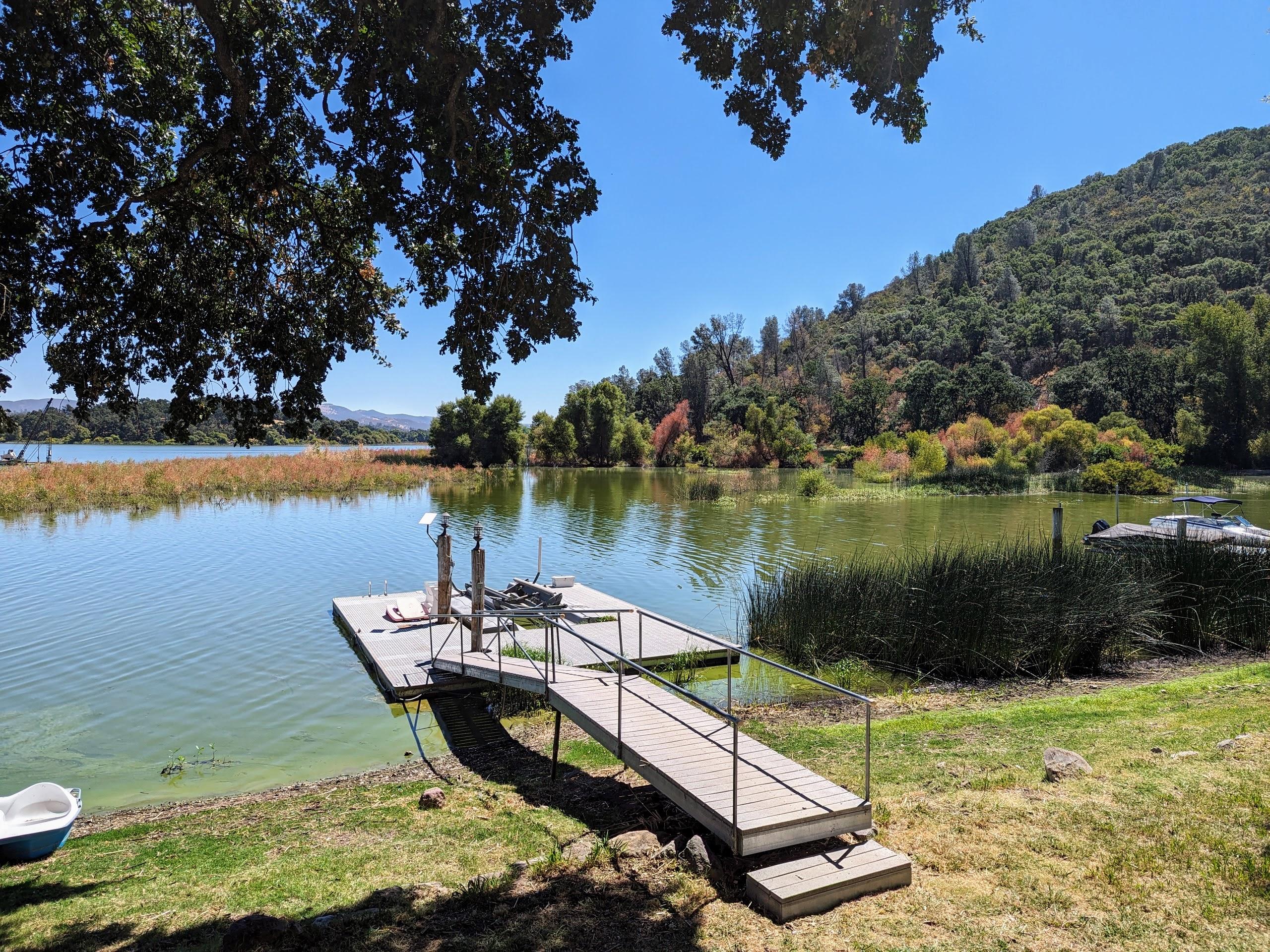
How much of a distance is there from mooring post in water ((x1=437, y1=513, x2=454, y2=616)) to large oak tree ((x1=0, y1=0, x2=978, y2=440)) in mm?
6213

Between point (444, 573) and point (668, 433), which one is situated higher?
point (668, 433)

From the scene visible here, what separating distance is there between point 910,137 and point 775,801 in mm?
5386

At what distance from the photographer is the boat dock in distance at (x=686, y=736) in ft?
16.6

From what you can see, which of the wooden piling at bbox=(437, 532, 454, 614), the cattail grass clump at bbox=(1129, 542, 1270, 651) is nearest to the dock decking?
the wooden piling at bbox=(437, 532, 454, 614)

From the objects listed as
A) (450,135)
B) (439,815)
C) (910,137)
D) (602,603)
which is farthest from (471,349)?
(602,603)

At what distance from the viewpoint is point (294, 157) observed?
7082mm

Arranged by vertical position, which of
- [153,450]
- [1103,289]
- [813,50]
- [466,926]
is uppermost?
[1103,289]

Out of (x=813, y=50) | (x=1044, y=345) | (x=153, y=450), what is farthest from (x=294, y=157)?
(x=153, y=450)

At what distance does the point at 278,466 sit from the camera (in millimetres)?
47781

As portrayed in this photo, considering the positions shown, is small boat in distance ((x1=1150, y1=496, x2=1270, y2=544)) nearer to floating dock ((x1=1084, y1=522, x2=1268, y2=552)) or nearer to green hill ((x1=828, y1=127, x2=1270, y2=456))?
floating dock ((x1=1084, y1=522, x2=1268, y2=552))

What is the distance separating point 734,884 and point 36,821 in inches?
256

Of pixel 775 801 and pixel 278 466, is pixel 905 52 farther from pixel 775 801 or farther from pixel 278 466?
A: pixel 278 466

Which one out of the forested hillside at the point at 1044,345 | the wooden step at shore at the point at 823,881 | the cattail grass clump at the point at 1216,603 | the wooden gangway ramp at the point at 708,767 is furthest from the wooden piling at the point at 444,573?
the forested hillside at the point at 1044,345

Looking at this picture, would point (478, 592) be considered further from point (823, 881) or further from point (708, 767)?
point (823, 881)
